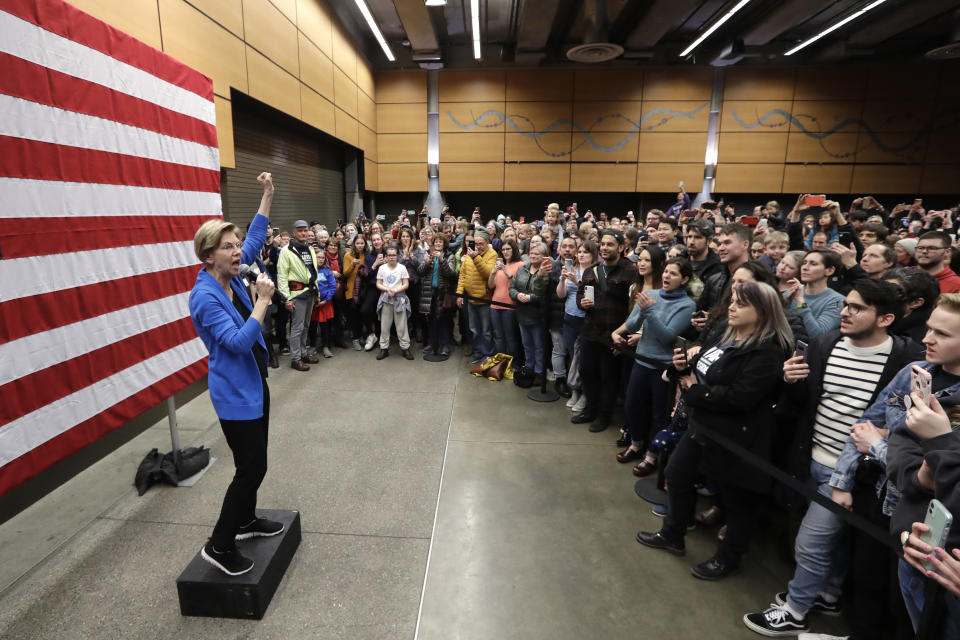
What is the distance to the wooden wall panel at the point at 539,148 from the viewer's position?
38.1ft

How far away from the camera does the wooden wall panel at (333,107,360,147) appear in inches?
368

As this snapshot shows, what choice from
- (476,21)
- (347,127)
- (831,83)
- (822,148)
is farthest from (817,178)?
(347,127)

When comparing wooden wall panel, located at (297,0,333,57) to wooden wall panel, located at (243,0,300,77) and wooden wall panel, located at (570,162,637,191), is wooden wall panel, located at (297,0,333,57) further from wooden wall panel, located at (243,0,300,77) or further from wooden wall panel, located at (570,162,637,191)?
wooden wall panel, located at (570,162,637,191)

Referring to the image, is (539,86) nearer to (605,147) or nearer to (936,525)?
(605,147)

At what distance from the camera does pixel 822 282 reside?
2.65 meters

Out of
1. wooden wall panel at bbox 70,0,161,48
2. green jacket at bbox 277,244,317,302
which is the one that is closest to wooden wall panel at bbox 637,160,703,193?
green jacket at bbox 277,244,317,302

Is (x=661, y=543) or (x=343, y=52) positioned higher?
(x=343, y=52)

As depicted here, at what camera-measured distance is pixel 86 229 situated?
7.82 feet

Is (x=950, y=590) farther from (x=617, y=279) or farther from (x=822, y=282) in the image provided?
(x=617, y=279)

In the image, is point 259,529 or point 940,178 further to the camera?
point 940,178

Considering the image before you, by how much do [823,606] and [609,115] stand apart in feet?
37.0

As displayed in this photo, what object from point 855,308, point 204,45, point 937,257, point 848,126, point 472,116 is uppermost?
point 472,116

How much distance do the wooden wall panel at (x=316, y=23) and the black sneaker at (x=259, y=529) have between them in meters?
7.92

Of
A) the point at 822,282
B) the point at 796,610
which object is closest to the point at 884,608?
the point at 796,610
